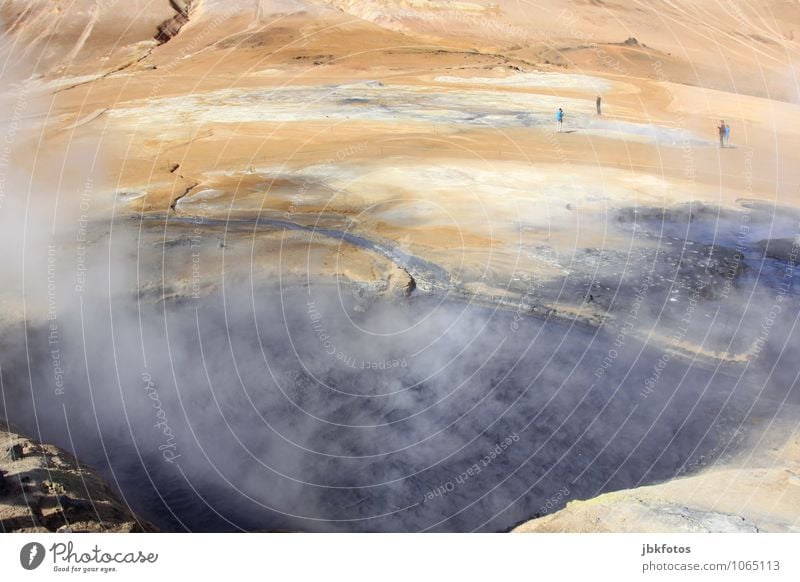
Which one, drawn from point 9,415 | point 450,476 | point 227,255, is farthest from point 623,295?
point 9,415

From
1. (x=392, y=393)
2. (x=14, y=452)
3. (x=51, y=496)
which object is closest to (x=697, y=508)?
(x=392, y=393)
